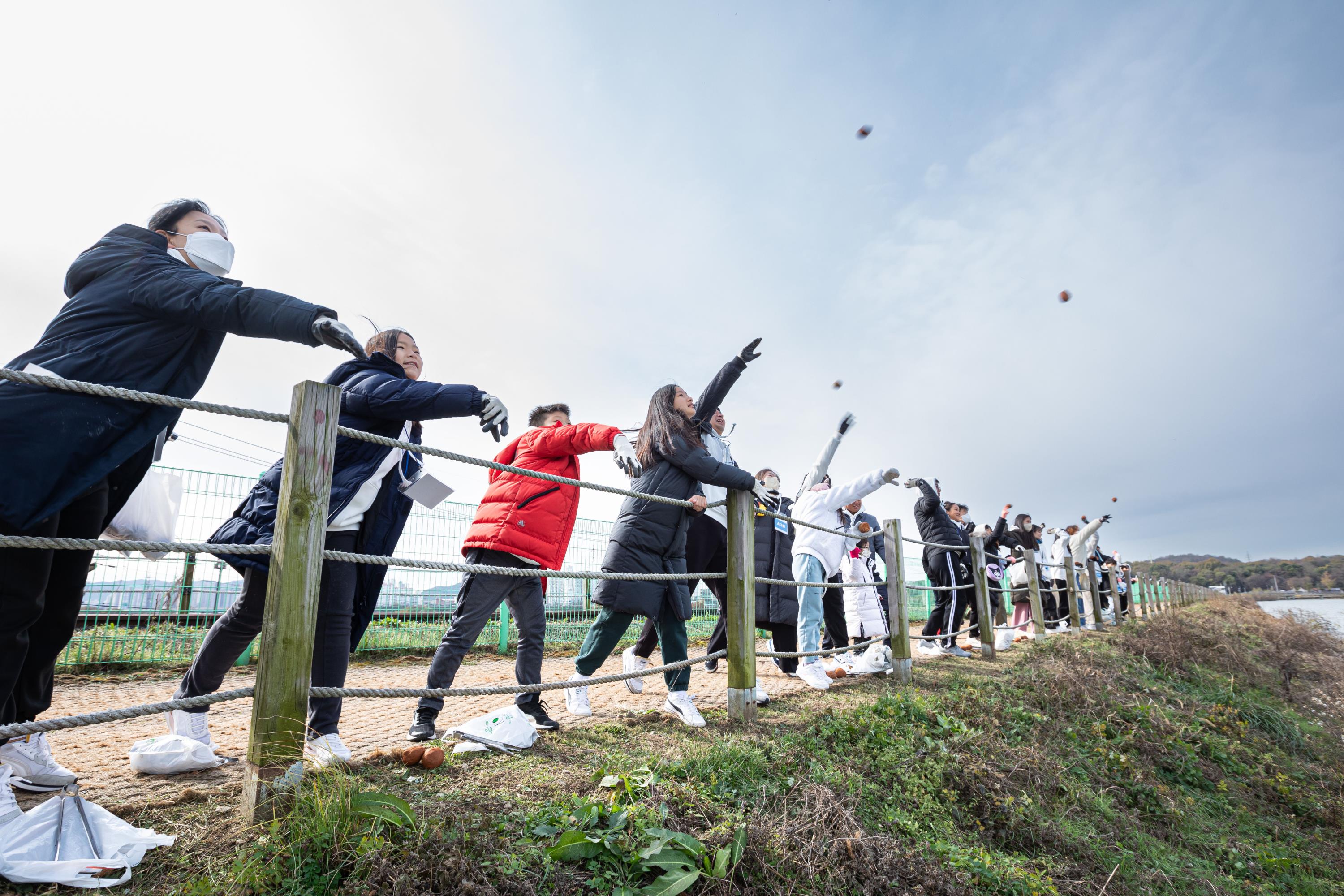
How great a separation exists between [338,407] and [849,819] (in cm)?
196

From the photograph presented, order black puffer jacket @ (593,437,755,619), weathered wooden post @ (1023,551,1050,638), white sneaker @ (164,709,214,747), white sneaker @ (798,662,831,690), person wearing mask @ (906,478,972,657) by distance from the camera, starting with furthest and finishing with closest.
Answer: weathered wooden post @ (1023,551,1050,638) < person wearing mask @ (906,478,972,657) < white sneaker @ (798,662,831,690) < black puffer jacket @ (593,437,755,619) < white sneaker @ (164,709,214,747)

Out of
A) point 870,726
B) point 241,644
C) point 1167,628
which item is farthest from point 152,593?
point 1167,628

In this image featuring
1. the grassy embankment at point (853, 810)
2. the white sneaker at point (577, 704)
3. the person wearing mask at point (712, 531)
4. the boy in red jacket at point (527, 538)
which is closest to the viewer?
the grassy embankment at point (853, 810)

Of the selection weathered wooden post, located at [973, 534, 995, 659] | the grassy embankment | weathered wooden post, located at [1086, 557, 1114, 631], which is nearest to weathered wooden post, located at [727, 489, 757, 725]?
the grassy embankment

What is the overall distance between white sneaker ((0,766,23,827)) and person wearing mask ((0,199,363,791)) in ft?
0.24

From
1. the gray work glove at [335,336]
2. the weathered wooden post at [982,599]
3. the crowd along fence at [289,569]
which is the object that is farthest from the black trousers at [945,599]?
the gray work glove at [335,336]

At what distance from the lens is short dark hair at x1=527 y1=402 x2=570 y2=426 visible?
144 inches

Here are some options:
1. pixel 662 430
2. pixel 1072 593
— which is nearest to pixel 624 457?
pixel 662 430

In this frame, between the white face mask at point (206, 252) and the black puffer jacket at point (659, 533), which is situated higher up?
the white face mask at point (206, 252)

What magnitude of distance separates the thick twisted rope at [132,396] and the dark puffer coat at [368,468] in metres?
0.53

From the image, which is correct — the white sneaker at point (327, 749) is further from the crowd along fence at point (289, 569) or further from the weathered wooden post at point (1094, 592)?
the weathered wooden post at point (1094, 592)

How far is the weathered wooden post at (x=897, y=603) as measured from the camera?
4.88 metres

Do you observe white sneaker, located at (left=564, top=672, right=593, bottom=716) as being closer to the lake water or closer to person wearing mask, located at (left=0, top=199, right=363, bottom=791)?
person wearing mask, located at (left=0, top=199, right=363, bottom=791)

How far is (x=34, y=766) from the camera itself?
1998 mm
